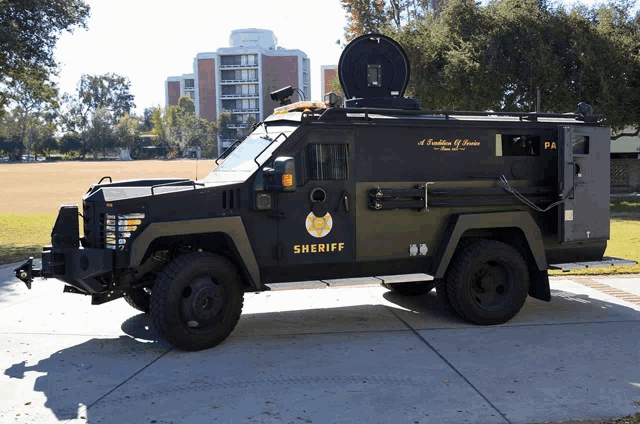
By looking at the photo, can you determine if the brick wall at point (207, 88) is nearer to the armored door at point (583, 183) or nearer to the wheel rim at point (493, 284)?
the armored door at point (583, 183)

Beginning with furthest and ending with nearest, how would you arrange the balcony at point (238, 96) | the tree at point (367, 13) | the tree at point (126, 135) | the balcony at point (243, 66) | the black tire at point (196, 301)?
the balcony at point (238, 96) < the balcony at point (243, 66) < the tree at point (126, 135) < the tree at point (367, 13) < the black tire at point (196, 301)

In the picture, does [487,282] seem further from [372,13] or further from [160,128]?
[160,128]

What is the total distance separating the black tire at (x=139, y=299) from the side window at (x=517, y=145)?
4.39 metres

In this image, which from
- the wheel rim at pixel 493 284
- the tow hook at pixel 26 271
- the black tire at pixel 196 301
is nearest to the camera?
the black tire at pixel 196 301

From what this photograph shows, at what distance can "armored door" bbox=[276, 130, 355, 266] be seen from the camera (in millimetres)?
6867

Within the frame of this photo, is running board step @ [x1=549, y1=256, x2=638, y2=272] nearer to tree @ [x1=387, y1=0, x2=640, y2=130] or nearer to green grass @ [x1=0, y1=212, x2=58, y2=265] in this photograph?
green grass @ [x1=0, y1=212, x2=58, y2=265]

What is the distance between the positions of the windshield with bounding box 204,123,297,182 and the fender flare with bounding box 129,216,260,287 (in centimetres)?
54

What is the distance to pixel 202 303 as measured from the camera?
256 inches

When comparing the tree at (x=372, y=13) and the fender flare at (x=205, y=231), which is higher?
the tree at (x=372, y=13)

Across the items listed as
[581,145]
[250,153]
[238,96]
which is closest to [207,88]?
[238,96]

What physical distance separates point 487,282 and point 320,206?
218 centimetres

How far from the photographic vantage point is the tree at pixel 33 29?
50.2ft

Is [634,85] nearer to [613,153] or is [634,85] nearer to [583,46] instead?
[583,46]

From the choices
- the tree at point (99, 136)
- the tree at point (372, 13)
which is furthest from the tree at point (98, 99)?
the tree at point (372, 13)
